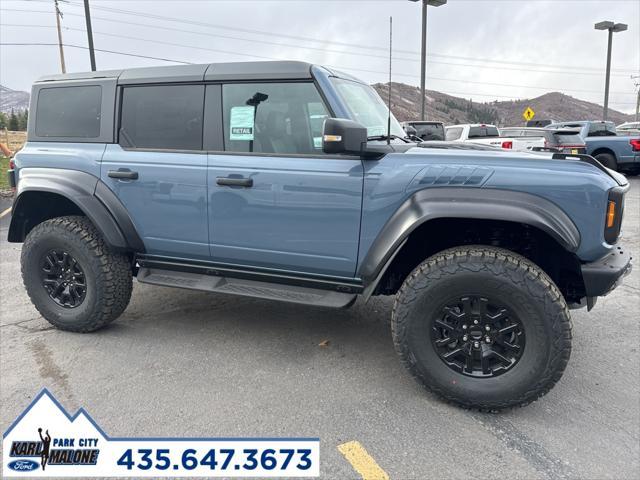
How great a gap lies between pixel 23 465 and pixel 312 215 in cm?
199

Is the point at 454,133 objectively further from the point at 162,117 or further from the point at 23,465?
the point at 23,465

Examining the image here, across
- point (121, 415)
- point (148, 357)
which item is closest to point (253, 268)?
point (148, 357)

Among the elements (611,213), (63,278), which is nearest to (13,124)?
(63,278)

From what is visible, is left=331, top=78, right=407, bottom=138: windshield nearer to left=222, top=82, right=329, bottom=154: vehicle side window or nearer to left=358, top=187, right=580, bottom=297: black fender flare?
left=222, top=82, right=329, bottom=154: vehicle side window

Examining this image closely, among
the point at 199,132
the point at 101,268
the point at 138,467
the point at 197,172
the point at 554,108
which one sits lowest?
the point at 138,467

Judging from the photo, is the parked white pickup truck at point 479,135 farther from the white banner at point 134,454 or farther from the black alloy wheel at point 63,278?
the white banner at point 134,454

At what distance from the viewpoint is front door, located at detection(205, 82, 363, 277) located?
2.94 meters

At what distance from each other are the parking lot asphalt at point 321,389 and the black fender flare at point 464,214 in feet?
2.59

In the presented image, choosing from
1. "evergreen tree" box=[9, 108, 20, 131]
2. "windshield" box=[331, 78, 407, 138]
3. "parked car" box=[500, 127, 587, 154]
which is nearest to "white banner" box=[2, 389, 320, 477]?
"windshield" box=[331, 78, 407, 138]

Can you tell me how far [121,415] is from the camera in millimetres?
2693

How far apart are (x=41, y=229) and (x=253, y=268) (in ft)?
5.90

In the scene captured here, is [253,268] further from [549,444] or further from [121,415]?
[549,444]

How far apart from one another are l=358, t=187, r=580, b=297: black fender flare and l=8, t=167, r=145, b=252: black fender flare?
72.2 inches

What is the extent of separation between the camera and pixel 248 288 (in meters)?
3.32
